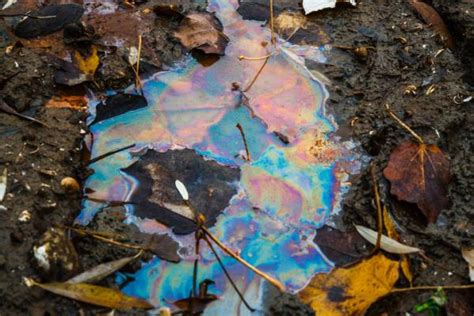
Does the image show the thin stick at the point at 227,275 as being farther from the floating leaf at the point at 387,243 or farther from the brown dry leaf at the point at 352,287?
the floating leaf at the point at 387,243

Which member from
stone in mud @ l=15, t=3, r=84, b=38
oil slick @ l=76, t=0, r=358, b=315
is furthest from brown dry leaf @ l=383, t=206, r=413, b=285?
stone in mud @ l=15, t=3, r=84, b=38

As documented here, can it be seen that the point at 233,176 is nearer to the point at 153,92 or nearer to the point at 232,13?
the point at 153,92

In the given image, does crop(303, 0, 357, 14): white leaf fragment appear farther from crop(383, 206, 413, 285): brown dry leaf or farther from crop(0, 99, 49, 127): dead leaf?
crop(0, 99, 49, 127): dead leaf

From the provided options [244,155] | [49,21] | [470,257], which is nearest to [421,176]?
[470,257]

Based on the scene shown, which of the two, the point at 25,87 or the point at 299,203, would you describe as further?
the point at 25,87

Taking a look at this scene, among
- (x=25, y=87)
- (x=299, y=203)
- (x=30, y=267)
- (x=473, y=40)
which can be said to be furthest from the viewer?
(x=473, y=40)

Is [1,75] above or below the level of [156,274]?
above

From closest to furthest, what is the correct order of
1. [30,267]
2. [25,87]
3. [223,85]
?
[30,267]
[25,87]
[223,85]

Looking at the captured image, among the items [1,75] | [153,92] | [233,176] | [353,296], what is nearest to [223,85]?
[153,92]
